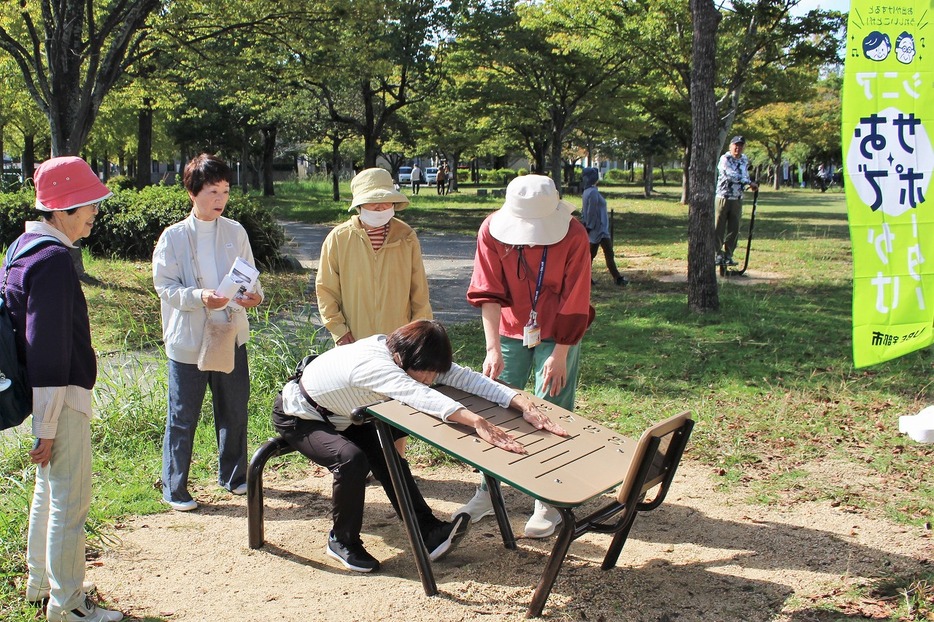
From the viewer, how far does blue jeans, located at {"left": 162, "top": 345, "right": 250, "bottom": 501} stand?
4309mm

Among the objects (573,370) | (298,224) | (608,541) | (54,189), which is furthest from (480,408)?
(298,224)

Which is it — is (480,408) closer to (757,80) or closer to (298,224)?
(298,224)

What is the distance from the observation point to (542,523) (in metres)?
3.92

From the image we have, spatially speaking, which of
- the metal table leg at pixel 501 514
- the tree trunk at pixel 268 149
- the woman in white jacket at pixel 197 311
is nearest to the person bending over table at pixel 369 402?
the metal table leg at pixel 501 514

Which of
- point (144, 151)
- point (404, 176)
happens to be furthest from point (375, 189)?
point (404, 176)

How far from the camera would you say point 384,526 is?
13.8 feet

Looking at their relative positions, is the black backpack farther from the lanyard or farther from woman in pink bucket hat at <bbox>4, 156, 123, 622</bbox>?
the lanyard

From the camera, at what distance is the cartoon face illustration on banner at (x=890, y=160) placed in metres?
3.02

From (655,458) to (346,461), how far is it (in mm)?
1259

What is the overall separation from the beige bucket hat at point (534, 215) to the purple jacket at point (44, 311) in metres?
1.83

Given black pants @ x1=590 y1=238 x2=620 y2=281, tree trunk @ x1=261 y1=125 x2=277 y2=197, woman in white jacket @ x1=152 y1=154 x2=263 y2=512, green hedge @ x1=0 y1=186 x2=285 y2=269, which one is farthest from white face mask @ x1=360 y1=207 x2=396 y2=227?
tree trunk @ x1=261 y1=125 x2=277 y2=197

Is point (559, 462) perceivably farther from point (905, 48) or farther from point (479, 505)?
point (905, 48)

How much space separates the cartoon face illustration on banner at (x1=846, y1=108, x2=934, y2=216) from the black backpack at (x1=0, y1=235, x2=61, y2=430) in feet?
9.36

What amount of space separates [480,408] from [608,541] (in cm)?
103
